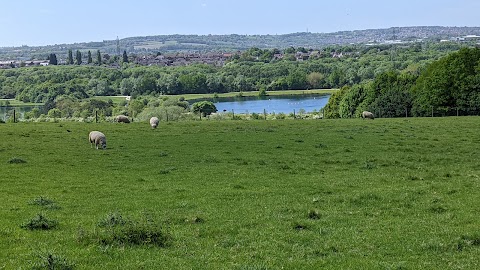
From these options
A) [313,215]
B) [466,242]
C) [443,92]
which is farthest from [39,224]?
[443,92]

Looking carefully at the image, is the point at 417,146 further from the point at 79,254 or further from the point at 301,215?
the point at 79,254

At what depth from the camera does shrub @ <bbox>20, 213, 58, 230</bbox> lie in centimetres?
1229

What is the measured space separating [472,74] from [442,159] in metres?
42.0

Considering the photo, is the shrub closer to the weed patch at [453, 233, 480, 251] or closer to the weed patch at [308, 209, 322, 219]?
the weed patch at [308, 209, 322, 219]

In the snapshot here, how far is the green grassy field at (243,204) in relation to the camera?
10273mm

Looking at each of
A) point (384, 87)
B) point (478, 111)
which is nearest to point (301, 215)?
point (478, 111)

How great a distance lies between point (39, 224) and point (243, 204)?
19.3 ft

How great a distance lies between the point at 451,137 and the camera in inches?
1375

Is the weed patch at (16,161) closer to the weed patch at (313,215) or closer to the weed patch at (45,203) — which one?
the weed patch at (45,203)

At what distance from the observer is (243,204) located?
15.6 meters

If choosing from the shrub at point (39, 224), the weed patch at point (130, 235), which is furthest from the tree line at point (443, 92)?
the shrub at point (39, 224)

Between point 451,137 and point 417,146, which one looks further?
point 451,137

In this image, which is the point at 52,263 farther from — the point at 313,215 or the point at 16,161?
the point at 16,161

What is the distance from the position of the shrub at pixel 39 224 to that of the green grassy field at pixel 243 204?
19cm
